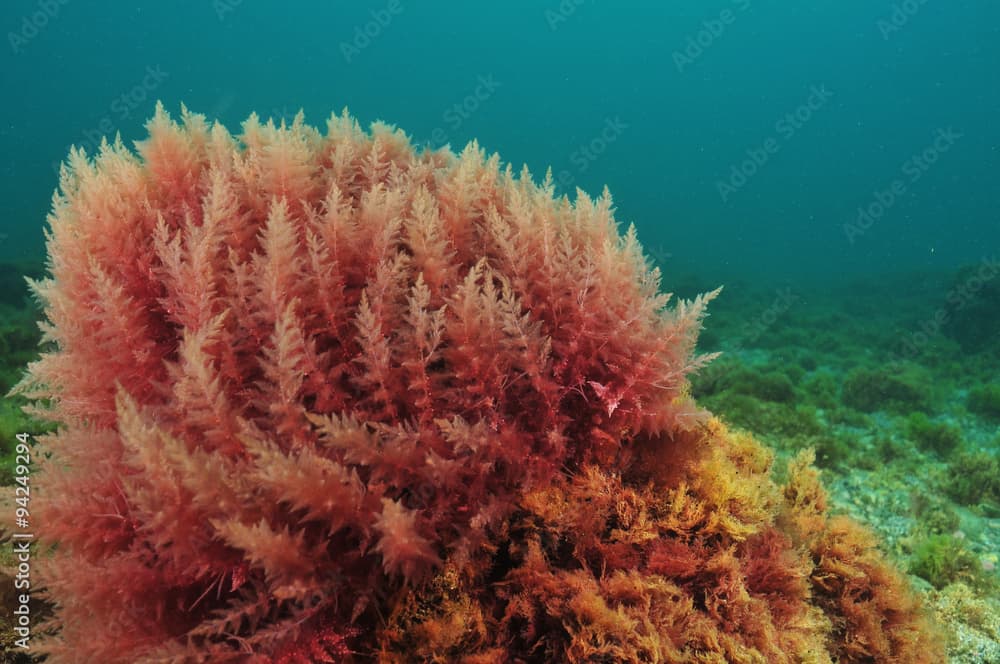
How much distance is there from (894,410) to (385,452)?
12.6m

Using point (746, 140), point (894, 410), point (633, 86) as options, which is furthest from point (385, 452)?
Result: point (633, 86)

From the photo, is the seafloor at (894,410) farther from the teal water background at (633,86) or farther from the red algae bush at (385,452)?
the teal water background at (633,86)

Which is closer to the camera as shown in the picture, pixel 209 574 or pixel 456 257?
pixel 209 574

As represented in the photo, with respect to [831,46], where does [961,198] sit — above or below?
below

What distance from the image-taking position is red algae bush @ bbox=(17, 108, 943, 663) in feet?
5.90

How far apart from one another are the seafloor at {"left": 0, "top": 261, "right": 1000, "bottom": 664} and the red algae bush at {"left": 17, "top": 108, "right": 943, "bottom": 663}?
83 cm

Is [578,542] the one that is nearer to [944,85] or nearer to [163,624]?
[163,624]

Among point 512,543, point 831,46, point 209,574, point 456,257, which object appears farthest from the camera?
point 831,46

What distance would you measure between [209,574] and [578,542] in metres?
1.54

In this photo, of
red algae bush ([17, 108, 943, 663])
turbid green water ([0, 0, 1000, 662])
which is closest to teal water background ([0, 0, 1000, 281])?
turbid green water ([0, 0, 1000, 662])

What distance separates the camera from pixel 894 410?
10719 mm

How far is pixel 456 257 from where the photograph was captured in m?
2.80

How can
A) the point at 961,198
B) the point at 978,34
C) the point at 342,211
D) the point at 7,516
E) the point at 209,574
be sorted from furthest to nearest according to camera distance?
the point at 978,34 < the point at 961,198 < the point at 342,211 < the point at 209,574 < the point at 7,516

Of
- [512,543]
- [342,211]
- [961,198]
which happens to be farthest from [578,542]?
[961,198]
